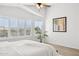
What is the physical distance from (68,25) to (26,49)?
604 mm

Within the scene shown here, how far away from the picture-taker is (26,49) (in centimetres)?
114

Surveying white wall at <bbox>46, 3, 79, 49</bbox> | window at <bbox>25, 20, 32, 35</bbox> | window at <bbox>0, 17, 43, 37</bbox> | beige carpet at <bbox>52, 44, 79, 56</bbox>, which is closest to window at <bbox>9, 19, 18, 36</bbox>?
window at <bbox>0, 17, 43, 37</bbox>

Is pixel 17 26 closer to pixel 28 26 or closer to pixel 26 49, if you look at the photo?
pixel 28 26

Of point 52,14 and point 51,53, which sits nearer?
point 51,53

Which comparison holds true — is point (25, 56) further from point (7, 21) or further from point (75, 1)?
point (75, 1)

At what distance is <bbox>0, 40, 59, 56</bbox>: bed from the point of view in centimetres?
A: 110

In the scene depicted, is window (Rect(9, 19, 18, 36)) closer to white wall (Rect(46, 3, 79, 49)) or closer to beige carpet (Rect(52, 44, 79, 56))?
white wall (Rect(46, 3, 79, 49))

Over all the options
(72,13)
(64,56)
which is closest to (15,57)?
(64,56)

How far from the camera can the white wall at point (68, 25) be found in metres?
1.18

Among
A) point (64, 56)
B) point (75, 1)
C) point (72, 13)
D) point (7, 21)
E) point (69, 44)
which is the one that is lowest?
point (64, 56)

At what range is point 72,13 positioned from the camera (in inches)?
47.9

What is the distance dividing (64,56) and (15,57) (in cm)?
56

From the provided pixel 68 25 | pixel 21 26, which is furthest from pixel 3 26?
pixel 68 25

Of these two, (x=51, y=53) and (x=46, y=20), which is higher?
(x=46, y=20)
